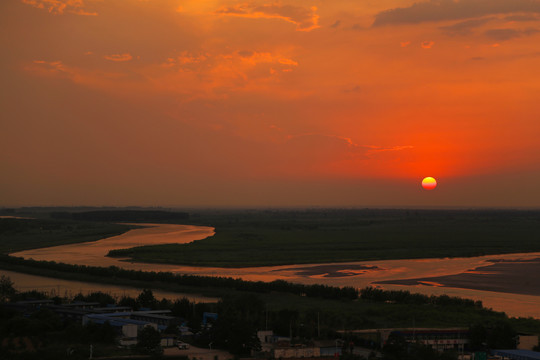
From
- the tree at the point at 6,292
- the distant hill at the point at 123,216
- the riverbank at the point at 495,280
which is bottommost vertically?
the tree at the point at 6,292

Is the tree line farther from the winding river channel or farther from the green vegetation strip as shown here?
the green vegetation strip

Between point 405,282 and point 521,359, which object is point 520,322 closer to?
point 521,359

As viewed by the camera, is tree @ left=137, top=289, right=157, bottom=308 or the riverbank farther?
the riverbank

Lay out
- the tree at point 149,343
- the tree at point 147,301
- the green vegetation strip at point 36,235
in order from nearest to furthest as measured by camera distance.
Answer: the tree at point 149,343 → the tree at point 147,301 → the green vegetation strip at point 36,235

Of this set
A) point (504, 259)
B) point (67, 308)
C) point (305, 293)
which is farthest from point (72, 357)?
point (504, 259)

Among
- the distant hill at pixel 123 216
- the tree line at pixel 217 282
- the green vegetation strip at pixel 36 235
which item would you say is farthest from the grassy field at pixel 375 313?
the distant hill at pixel 123 216

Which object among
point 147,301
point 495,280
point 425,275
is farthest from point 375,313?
point 425,275

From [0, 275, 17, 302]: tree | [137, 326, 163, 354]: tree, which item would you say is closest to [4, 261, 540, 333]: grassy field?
[137, 326, 163, 354]: tree

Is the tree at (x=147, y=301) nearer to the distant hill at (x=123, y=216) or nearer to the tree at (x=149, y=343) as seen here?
the tree at (x=149, y=343)
